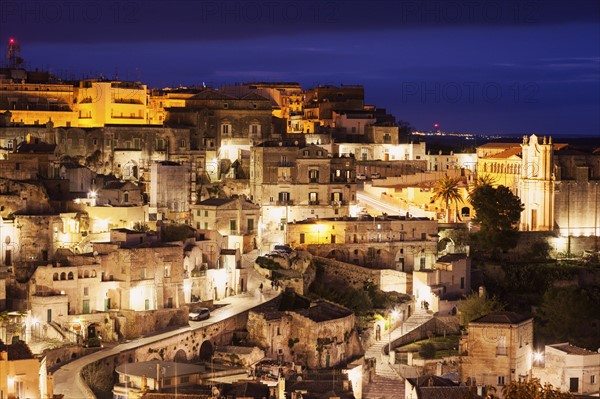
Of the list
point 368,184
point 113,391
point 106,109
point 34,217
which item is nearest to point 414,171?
point 368,184

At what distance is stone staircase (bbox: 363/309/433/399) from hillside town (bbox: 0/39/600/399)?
10 centimetres

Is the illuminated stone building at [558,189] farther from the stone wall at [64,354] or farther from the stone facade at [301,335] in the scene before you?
the stone wall at [64,354]

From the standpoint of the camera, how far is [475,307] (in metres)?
45.3

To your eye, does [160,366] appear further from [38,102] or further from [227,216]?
[38,102]

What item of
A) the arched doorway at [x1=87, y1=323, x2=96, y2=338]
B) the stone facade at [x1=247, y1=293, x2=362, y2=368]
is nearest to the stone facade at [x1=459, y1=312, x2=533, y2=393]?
the stone facade at [x1=247, y1=293, x2=362, y2=368]

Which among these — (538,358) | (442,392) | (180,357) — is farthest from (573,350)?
(180,357)

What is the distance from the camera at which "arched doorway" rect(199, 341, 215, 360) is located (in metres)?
40.5

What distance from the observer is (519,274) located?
52156 millimetres

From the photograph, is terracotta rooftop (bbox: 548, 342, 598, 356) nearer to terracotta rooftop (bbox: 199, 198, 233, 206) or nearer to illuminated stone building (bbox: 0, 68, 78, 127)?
terracotta rooftop (bbox: 199, 198, 233, 206)

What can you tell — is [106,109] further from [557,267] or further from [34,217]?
[557,267]

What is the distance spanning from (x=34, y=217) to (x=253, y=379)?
385 inches

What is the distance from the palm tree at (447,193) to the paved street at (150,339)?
32.9ft

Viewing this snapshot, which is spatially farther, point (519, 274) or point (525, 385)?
A: point (519, 274)

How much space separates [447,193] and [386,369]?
14695mm
